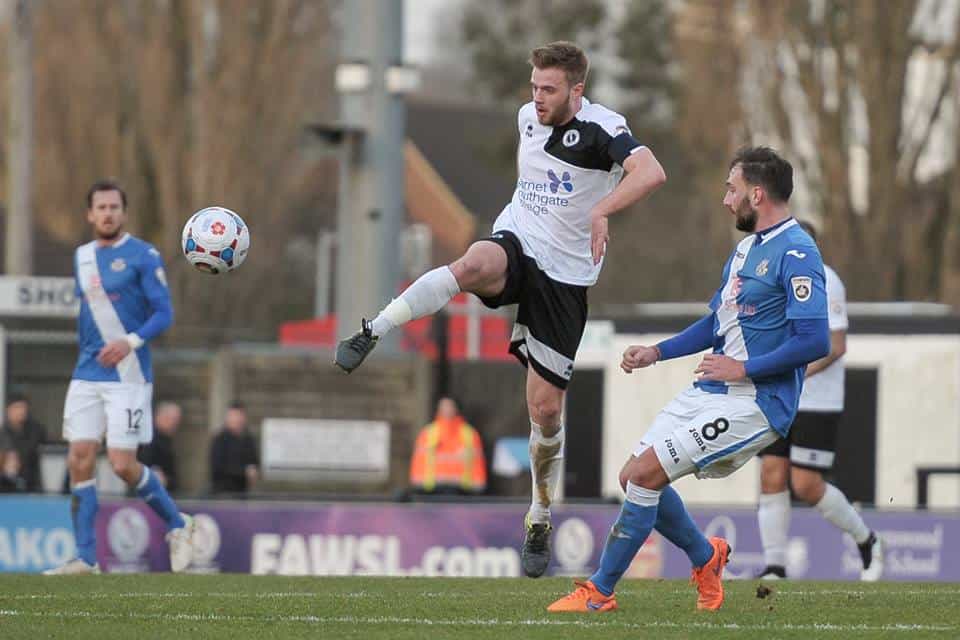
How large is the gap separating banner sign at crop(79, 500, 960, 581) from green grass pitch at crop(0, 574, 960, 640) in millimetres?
5266

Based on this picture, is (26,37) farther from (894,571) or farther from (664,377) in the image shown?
(894,571)

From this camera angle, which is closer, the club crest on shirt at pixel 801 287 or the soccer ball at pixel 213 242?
the club crest on shirt at pixel 801 287

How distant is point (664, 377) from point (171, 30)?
18477mm

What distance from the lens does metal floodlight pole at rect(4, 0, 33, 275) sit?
2505 cm

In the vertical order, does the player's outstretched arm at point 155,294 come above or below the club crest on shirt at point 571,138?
below

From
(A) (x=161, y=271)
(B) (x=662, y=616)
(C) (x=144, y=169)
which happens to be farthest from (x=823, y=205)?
(B) (x=662, y=616)

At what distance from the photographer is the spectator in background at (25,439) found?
19719mm

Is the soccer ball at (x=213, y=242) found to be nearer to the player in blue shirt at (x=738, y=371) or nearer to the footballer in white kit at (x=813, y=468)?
the player in blue shirt at (x=738, y=371)

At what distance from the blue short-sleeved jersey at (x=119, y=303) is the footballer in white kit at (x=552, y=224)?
318 centimetres

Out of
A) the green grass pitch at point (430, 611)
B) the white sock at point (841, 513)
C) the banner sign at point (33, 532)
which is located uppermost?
the white sock at point (841, 513)

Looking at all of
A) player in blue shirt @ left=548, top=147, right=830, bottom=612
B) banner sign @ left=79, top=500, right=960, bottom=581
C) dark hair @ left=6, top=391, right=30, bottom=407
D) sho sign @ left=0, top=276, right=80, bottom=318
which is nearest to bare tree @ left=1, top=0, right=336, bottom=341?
dark hair @ left=6, top=391, right=30, bottom=407

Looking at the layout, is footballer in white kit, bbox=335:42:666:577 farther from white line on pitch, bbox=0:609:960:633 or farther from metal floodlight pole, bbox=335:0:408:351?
metal floodlight pole, bbox=335:0:408:351

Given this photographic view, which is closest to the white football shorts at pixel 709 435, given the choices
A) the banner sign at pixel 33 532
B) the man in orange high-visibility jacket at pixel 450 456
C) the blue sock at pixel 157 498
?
the blue sock at pixel 157 498

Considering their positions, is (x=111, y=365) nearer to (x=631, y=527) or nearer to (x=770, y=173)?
(x=631, y=527)
